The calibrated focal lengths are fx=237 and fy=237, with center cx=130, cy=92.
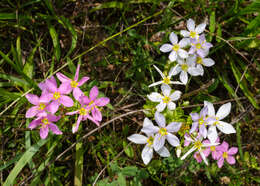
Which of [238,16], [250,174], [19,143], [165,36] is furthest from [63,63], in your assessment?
[250,174]

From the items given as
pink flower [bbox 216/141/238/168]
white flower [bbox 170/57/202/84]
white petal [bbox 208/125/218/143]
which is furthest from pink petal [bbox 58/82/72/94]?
pink flower [bbox 216/141/238/168]

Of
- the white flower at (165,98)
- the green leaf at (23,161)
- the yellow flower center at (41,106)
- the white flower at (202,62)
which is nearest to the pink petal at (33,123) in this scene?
the yellow flower center at (41,106)

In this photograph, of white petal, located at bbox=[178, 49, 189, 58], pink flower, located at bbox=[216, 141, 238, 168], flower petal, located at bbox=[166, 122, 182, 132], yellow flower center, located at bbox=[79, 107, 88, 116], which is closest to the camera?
flower petal, located at bbox=[166, 122, 182, 132]

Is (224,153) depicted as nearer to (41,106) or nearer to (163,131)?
(163,131)

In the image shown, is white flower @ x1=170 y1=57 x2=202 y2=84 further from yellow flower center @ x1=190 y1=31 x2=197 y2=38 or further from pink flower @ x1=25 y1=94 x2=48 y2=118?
pink flower @ x1=25 y1=94 x2=48 y2=118

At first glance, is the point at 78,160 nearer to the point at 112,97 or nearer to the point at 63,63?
the point at 112,97

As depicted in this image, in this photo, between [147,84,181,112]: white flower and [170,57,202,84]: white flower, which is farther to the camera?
[170,57,202,84]: white flower
